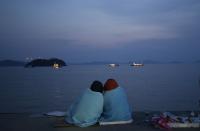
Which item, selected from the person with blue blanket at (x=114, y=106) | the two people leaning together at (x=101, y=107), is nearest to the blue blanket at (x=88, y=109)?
the two people leaning together at (x=101, y=107)

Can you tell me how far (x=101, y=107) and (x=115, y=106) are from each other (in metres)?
0.30

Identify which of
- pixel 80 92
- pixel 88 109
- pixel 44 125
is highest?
pixel 88 109

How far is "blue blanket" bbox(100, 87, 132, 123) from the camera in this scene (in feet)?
25.6

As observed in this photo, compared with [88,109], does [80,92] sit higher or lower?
lower

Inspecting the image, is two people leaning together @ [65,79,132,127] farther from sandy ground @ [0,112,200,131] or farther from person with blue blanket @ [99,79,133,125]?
sandy ground @ [0,112,200,131]

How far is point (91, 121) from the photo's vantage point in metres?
7.72

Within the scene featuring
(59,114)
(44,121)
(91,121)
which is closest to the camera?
(91,121)

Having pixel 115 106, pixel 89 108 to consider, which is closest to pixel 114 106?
pixel 115 106

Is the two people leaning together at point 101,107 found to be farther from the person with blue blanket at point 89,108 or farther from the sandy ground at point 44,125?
the sandy ground at point 44,125

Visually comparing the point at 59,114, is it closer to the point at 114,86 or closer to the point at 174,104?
the point at 114,86

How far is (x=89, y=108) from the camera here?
302 inches

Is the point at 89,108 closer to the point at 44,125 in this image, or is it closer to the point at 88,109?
the point at 88,109

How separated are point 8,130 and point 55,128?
0.94 meters

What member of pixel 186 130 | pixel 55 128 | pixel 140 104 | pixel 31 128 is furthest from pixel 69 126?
pixel 140 104
